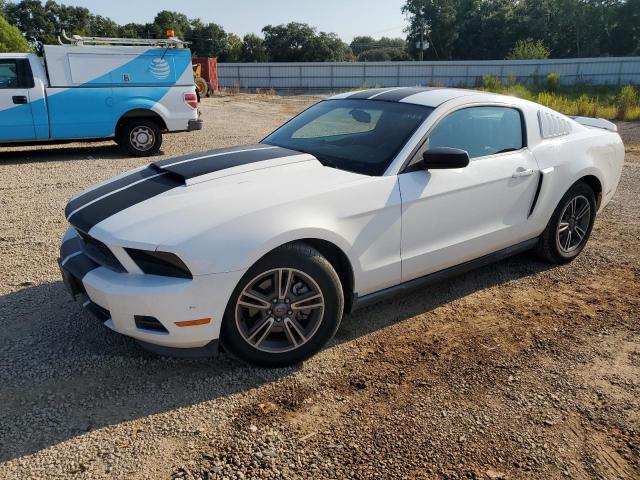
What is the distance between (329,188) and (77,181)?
5989 millimetres

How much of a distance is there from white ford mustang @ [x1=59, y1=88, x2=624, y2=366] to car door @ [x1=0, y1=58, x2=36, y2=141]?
6.50 metres

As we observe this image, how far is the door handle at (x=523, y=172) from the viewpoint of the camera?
3877 mm

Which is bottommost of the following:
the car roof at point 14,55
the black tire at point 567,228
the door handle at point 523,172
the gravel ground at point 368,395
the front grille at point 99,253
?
the gravel ground at point 368,395

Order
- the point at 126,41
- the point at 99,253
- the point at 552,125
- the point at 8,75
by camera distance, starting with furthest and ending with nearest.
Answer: the point at 126,41
the point at 8,75
the point at 552,125
the point at 99,253

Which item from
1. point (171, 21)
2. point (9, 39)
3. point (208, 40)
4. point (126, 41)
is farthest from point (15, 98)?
point (171, 21)

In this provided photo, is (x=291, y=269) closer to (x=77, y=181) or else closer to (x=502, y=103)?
(x=502, y=103)

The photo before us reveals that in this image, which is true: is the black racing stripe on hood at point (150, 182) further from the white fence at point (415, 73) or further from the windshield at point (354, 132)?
the white fence at point (415, 73)

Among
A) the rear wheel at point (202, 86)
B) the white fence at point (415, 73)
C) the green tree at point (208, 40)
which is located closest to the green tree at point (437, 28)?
the green tree at point (208, 40)

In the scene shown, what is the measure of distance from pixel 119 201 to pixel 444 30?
74707 mm

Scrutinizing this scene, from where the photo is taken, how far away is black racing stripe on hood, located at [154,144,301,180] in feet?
10.8

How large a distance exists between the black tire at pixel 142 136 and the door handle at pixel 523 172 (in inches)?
308

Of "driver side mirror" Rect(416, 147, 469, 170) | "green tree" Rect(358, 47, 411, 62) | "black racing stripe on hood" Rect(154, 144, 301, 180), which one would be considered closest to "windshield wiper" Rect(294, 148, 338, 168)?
"black racing stripe on hood" Rect(154, 144, 301, 180)

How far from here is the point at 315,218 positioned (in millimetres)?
2920

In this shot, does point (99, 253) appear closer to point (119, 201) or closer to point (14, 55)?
point (119, 201)
